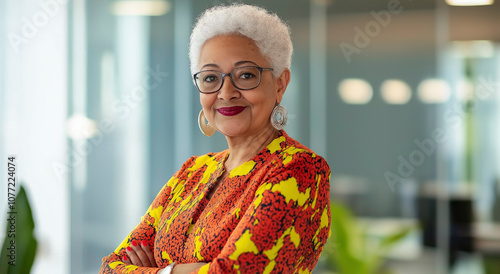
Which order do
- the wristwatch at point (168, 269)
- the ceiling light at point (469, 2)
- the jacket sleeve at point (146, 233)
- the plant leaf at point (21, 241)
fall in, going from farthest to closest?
1. the ceiling light at point (469, 2)
2. the plant leaf at point (21, 241)
3. the jacket sleeve at point (146, 233)
4. the wristwatch at point (168, 269)

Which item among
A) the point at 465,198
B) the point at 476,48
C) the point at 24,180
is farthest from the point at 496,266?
the point at 24,180

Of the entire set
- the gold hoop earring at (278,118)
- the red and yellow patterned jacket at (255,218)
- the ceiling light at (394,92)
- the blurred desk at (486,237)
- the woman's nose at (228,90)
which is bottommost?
the blurred desk at (486,237)

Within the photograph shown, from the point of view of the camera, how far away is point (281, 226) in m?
1.23

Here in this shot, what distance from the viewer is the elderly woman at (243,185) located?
1240 mm

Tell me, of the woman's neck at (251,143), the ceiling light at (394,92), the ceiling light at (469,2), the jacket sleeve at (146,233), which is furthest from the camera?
the ceiling light at (394,92)

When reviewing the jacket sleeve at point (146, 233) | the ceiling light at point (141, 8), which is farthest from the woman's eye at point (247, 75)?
the ceiling light at point (141, 8)

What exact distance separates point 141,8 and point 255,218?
309 centimetres

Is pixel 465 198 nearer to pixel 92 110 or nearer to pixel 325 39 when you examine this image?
pixel 325 39

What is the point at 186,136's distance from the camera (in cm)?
402

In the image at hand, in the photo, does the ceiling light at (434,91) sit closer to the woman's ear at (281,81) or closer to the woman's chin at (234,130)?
the woman's ear at (281,81)

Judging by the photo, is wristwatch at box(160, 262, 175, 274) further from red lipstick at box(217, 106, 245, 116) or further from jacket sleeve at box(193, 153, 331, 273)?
red lipstick at box(217, 106, 245, 116)

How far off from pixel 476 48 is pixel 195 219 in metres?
2.74

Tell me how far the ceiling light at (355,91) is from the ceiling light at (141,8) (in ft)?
4.38

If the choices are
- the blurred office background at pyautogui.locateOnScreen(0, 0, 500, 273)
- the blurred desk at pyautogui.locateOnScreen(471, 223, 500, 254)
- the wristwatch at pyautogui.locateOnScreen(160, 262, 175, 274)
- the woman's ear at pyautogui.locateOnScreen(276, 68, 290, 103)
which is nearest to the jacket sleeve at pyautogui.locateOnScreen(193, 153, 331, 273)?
the wristwatch at pyautogui.locateOnScreen(160, 262, 175, 274)
